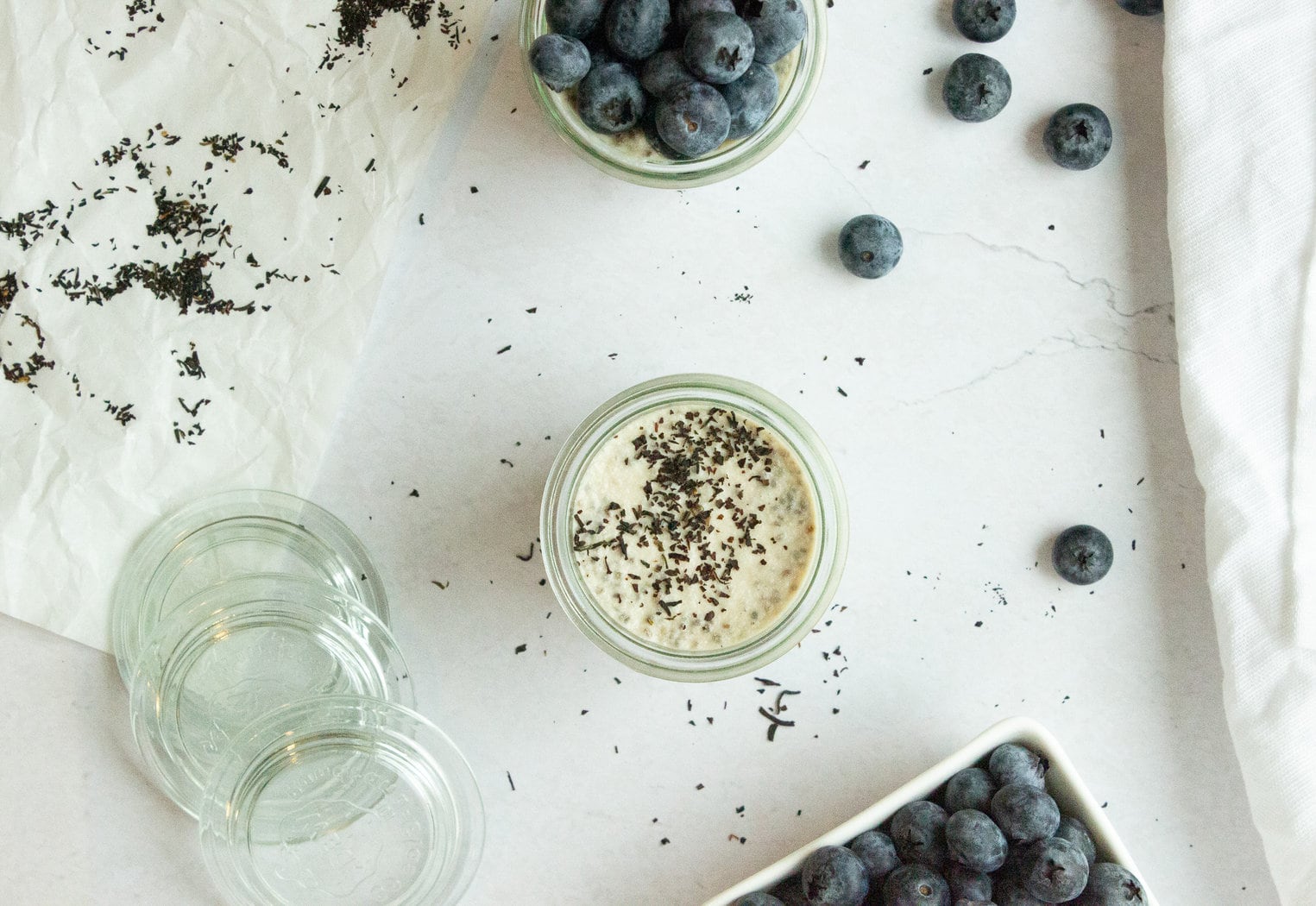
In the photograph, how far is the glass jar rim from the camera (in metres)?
1.24

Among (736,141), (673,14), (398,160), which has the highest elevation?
A: (673,14)

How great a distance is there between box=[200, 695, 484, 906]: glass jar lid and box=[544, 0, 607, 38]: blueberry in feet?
2.65

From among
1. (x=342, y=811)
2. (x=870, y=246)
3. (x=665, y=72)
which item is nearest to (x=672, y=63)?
(x=665, y=72)

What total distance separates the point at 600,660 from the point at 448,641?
20 cm

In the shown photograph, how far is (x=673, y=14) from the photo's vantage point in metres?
1.20

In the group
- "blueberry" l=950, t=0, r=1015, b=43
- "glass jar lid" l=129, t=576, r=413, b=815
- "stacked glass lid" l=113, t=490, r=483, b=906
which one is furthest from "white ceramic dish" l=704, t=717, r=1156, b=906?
"blueberry" l=950, t=0, r=1015, b=43

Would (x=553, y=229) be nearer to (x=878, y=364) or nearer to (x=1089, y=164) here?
(x=878, y=364)

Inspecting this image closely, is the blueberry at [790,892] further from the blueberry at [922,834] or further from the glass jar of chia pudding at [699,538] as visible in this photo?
the glass jar of chia pudding at [699,538]

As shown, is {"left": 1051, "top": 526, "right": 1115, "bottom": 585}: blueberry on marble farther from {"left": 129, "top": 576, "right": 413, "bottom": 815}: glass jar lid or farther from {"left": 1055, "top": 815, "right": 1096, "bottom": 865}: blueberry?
{"left": 129, "top": 576, "right": 413, "bottom": 815}: glass jar lid

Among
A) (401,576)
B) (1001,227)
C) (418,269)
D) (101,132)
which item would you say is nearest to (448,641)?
(401,576)

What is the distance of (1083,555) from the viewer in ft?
4.47

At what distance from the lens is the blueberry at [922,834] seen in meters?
1.23

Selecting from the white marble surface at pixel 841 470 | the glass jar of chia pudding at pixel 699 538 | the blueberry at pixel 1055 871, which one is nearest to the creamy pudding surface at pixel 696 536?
the glass jar of chia pudding at pixel 699 538

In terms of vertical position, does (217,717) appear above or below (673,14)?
below
